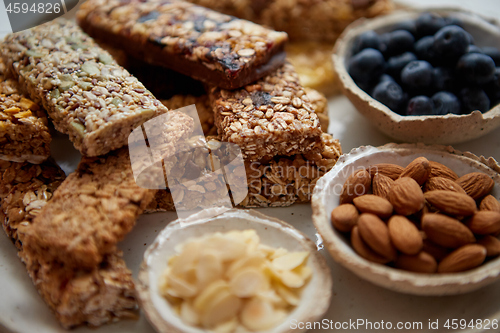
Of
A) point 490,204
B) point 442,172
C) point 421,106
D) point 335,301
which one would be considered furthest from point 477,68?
point 335,301

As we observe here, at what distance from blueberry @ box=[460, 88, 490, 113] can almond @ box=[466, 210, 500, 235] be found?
0.58 m

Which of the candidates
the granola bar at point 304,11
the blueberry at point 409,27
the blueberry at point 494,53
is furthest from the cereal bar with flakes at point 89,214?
the blueberry at point 494,53

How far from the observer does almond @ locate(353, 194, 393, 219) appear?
1.08 m

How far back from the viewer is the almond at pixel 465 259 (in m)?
0.98

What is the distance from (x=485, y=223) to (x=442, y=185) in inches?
6.4

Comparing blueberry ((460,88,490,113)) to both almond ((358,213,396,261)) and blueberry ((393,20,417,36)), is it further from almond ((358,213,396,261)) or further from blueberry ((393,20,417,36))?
almond ((358,213,396,261))

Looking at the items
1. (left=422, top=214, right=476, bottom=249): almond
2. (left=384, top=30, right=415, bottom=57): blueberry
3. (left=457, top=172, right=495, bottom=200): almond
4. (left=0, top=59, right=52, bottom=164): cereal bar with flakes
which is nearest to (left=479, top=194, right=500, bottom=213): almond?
(left=457, top=172, right=495, bottom=200): almond

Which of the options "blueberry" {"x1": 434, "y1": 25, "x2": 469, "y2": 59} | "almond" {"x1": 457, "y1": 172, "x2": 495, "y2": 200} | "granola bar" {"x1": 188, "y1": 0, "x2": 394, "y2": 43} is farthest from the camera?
"granola bar" {"x1": 188, "y1": 0, "x2": 394, "y2": 43}

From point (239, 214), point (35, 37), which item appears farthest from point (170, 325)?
point (35, 37)

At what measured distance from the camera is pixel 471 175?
1.21 metres

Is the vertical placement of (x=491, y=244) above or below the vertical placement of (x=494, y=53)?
below

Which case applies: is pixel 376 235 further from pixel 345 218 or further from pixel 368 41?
pixel 368 41

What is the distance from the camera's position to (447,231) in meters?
1.03

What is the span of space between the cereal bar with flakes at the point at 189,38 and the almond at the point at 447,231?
0.79 metres
